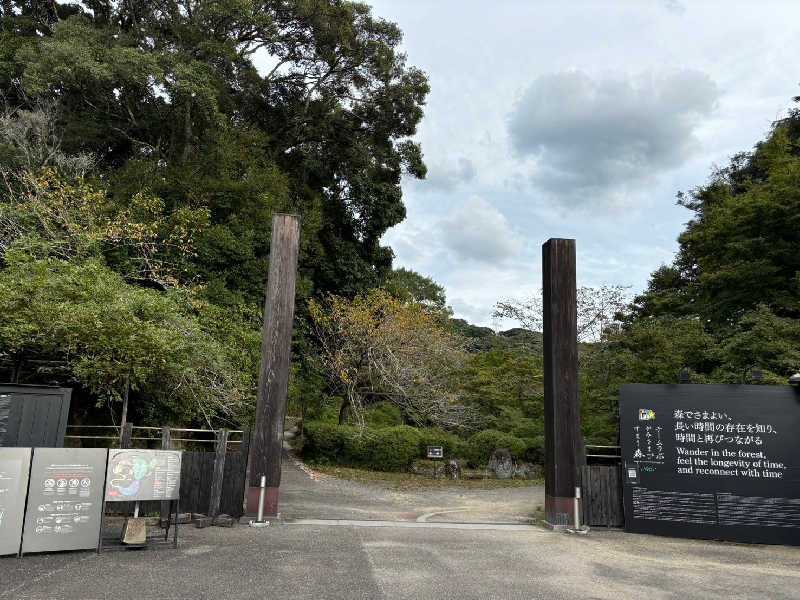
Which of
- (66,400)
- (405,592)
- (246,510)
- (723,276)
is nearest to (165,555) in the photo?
(246,510)

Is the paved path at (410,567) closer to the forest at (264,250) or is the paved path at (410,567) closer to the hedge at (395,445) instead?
the forest at (264,250)

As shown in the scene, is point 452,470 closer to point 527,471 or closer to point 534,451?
point 527,471

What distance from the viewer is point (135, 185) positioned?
16266 millimetres

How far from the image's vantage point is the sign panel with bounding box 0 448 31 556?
20.0ft

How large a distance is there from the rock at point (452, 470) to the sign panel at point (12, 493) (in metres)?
13.4

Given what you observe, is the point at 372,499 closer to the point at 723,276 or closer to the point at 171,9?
the point at 723,276

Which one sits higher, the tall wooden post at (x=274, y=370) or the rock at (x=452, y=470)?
the tall wooden post at (x=274, y=370)

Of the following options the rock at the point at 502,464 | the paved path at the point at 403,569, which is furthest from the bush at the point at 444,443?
the paved path at the point at 403,569

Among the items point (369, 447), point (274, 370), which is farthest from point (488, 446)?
point (274, 370)

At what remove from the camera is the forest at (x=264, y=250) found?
10.4 m

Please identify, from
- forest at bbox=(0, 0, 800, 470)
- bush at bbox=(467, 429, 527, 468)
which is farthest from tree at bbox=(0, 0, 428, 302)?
bush at bbox=(467, 429, 527, 468)

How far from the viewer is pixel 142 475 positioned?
22.7ft

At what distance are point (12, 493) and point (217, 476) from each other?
2.93 metres

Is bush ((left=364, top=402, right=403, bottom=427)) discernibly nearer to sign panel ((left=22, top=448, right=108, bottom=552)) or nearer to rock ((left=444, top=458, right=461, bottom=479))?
rock ((left=444, top=458, right=461, bottom=479))
